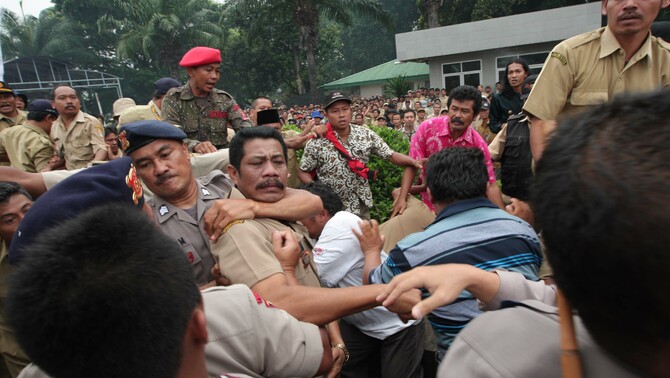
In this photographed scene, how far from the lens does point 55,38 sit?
42.2 meters

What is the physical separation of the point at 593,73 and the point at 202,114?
11.6ft

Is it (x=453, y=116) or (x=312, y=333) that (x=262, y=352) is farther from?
(x=453, y=116)

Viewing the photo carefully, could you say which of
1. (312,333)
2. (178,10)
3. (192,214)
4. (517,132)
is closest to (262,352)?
(312,333)

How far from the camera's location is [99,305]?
852 millimetres

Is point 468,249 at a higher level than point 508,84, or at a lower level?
lower

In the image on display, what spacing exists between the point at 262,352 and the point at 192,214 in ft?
4.05

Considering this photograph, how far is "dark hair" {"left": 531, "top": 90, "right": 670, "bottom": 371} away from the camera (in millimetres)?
605

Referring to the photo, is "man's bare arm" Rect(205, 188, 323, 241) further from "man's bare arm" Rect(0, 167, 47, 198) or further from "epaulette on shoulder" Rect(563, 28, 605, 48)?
"epaulette on shoulder" Rect(563, 28, 605, 48)

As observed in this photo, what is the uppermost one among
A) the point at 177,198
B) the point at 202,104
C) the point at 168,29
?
the point at 168,29

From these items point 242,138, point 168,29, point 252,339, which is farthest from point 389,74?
point 252,339

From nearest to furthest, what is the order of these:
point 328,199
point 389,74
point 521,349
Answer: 1. point 521,349
2. point 328,199
3. point 389,74

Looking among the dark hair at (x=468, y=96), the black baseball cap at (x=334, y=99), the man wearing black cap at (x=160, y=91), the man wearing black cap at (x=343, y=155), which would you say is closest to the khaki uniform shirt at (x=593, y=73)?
the dark hair at (x=468, y=96)

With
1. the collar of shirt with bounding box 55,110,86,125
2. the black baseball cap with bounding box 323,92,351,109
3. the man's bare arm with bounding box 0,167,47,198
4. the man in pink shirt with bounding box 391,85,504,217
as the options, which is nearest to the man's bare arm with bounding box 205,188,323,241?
the man's bare arm with bounding box 0,167,47,198

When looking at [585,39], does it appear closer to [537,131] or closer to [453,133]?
[537,131]
